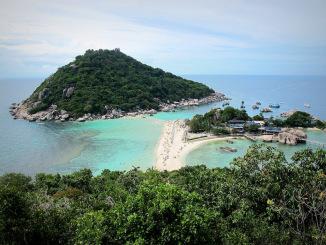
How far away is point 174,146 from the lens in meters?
45.9

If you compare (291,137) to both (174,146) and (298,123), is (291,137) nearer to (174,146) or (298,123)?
(298,123)

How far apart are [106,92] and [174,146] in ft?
118

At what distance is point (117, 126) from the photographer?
60469 mm

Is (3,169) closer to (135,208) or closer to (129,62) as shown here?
(135,208)

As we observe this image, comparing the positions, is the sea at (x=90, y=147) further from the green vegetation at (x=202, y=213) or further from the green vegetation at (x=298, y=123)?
the green vegetation at (x=202, y=213)

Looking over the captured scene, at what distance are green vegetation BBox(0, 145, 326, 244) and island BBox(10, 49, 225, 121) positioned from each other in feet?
175

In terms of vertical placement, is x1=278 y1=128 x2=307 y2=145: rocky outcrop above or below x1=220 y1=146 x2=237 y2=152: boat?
above

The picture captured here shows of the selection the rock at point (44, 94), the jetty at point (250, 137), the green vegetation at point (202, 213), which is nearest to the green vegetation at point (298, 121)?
the jetty at point (250, 137)

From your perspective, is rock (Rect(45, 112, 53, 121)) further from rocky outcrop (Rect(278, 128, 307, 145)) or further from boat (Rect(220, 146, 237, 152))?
rocky outcrop (Rect(278, 128, 307, 145))

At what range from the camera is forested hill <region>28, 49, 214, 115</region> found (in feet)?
236

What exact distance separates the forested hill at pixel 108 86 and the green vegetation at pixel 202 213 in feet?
183

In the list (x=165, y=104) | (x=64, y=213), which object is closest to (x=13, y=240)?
(x=64, y=213)

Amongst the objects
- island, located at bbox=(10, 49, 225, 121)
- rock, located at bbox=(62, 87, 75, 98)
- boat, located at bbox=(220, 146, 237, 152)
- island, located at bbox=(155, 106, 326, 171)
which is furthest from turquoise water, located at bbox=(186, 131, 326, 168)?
rock, located at bbox=(62, 87, 75, 98)

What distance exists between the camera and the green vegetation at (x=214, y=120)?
5425 cm
